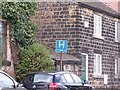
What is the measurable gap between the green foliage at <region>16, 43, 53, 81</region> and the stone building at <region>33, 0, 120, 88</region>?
3.54m

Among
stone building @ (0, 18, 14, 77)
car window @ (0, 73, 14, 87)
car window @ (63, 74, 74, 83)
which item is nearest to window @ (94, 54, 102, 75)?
stone building @ (0, 18, 14, 77)

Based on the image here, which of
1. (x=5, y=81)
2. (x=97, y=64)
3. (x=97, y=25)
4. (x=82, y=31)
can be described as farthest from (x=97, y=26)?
(x=5, y=81)

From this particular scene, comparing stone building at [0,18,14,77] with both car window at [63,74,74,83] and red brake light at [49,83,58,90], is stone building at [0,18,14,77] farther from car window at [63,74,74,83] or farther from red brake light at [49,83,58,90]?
red brake light at [49,83,58,90]

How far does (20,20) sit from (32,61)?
7.33 feet

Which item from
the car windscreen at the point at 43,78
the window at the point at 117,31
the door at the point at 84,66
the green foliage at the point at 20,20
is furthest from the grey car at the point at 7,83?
the window at the point at 117,31

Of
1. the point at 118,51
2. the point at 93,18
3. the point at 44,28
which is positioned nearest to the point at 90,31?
the point at 93,18

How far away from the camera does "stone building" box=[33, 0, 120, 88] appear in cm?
2827

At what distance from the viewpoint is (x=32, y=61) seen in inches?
930

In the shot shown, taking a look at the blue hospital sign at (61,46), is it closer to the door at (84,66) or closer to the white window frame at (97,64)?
the door at (84,66)

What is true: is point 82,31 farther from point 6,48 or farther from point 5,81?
point 5,81

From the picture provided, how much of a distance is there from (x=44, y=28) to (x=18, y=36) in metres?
5.22

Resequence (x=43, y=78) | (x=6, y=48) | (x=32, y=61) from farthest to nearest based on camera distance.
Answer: (x=6, y=48) → (x=32, y=61) → (x=43, y=78)

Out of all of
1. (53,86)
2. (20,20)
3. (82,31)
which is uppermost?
(20,20)

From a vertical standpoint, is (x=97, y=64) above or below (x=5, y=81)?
above
